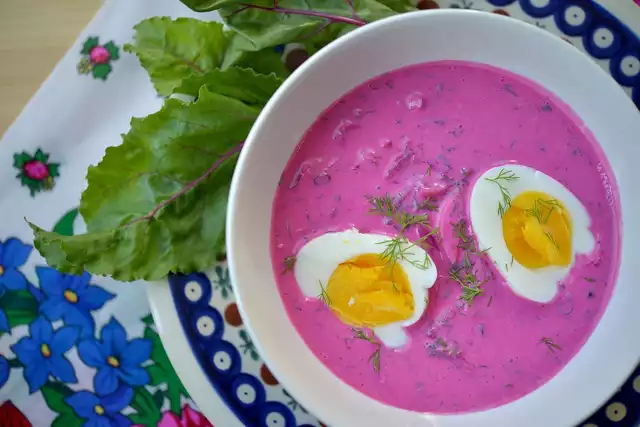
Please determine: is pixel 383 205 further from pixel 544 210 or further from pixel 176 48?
pixel 176 48

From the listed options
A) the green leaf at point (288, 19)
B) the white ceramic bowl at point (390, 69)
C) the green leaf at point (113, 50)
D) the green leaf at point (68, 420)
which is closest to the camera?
the white ceramic bowl at point (390, 69)

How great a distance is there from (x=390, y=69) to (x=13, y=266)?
4.01ft

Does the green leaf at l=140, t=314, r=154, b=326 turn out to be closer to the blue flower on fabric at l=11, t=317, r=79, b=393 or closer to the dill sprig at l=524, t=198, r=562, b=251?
the blue flower on fabric at l=11, t=317, r=79, b=393

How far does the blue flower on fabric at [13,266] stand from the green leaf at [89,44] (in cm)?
59

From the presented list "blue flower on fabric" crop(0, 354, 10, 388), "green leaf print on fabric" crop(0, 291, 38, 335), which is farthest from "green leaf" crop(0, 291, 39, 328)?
"blue flower on fabric" crop(0, 354, 10, 388)

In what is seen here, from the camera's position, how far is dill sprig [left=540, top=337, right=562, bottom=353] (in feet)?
5.22

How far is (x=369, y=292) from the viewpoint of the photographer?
1.58 m

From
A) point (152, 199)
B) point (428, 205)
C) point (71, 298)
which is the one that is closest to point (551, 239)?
point (428, 205)

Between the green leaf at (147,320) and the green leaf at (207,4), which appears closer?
the green leaf at (207,4)

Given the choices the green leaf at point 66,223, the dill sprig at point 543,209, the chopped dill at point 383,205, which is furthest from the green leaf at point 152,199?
the dill sprig at point 543,209

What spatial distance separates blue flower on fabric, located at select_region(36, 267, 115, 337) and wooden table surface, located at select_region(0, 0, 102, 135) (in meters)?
0.49

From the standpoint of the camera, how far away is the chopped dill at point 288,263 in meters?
1.61

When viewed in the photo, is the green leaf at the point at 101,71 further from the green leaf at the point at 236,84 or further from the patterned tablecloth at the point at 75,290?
the green leaf at the point at 236,84

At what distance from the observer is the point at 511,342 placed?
1.58 meters
